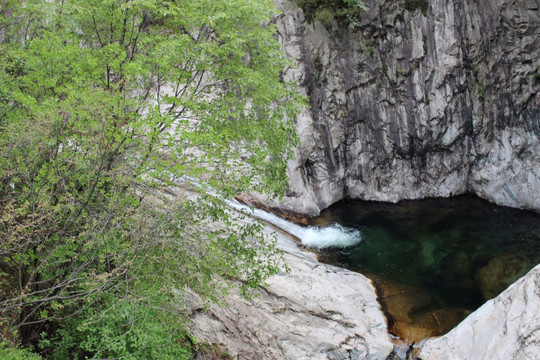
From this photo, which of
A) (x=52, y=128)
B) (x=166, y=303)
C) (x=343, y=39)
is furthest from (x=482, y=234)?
(x=52, y=128)

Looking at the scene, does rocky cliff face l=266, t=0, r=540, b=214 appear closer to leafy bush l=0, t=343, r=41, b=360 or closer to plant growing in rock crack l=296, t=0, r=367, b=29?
plant growing in rock crack l=296, t=0, r=367, b=29

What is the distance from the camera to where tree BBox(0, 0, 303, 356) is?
5.62 meters

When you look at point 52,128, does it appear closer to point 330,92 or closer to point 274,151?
point 274,151

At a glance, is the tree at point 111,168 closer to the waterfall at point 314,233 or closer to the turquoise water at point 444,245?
the waterfall at point 314,233

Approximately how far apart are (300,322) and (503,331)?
4.16 meters

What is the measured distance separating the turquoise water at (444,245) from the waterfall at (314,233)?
404mm

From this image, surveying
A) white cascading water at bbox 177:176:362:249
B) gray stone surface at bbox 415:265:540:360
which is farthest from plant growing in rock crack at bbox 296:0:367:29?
gray stone surface at bbox 415:265:540:360

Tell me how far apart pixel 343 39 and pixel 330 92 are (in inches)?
104

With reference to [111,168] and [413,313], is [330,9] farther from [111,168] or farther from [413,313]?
[111,168]

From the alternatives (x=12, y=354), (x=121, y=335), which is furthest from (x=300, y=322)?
(x=12, y=354)

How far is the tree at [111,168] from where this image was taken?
5.62 metres

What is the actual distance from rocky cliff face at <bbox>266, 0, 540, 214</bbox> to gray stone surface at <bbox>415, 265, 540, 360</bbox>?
9668mm

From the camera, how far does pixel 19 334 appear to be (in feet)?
19.9

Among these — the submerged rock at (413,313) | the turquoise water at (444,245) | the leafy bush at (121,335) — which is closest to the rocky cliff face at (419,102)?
the turquoise water at (444,245)
